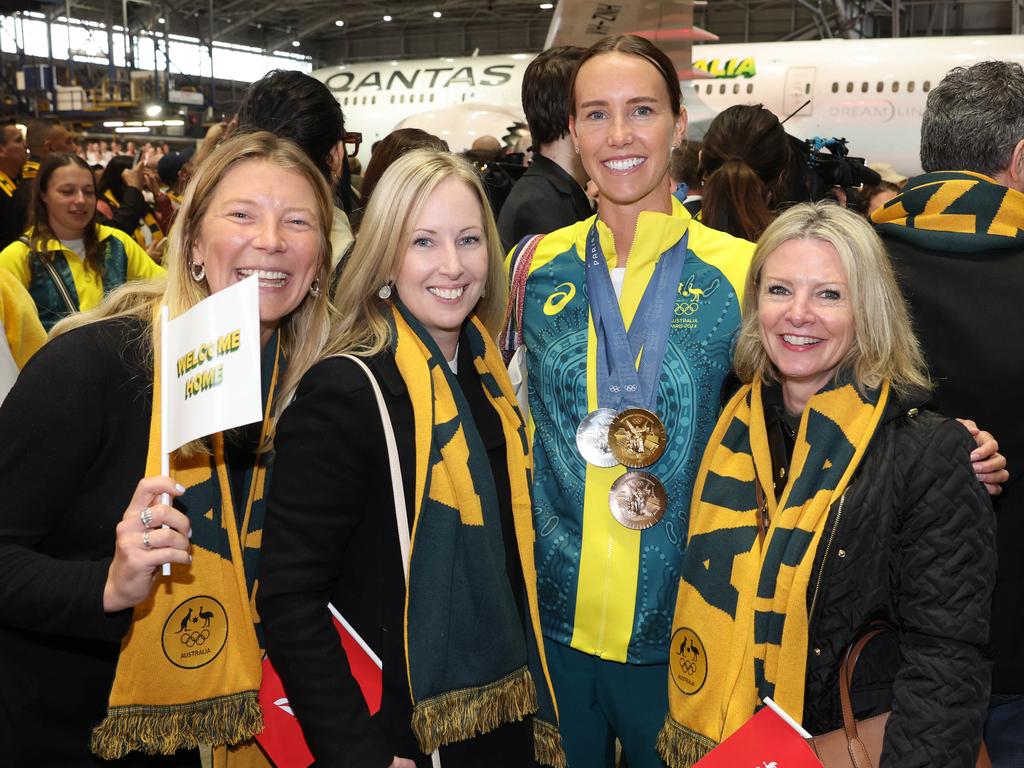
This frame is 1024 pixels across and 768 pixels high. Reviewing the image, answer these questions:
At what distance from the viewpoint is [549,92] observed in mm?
3562

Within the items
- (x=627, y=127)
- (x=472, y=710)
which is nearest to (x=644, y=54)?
(x=627, y=127)

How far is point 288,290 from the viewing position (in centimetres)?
187

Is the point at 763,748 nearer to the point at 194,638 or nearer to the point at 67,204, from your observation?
the point at 194,638

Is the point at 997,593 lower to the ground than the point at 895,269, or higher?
lower

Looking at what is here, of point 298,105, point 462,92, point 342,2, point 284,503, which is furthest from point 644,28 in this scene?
point 342,2

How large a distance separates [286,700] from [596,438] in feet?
2.70

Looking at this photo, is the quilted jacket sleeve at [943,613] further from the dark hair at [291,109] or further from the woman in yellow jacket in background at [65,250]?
the woman in yellow jacket in background at [65,250]

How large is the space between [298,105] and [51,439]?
1761 millimetres

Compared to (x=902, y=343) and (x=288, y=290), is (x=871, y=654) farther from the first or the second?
(x=288, y=290)

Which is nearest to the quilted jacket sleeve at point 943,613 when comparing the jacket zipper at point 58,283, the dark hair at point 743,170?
the dark hair at point 743,170

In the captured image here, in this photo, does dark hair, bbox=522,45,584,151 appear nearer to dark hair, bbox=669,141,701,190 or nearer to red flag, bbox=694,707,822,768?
dark hair, bbox=669,141,701,190

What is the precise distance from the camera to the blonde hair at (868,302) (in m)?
1.84

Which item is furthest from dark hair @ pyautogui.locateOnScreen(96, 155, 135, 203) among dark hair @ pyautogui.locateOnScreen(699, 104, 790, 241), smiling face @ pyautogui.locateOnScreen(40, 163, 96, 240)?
dark hair @ pyautogui.locateOnScreen(699, 104, 790, 241)

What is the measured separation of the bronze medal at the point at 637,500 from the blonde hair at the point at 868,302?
18.2 inches
